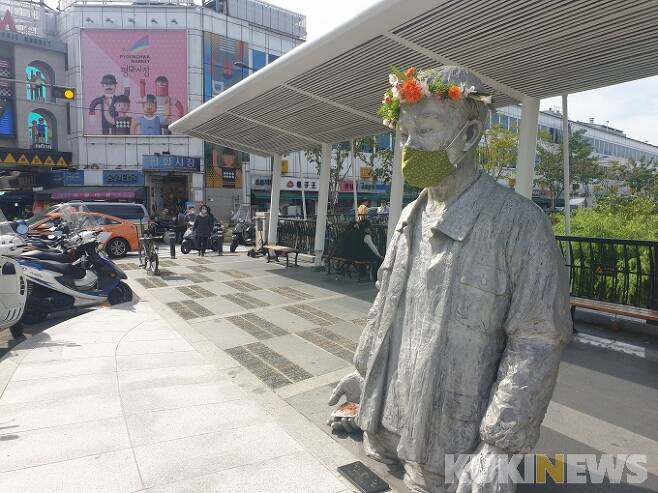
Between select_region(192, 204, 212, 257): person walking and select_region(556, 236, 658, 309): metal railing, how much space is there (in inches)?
437

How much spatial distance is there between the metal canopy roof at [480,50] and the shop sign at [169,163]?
21.4 m

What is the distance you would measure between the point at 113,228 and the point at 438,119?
47.5ft

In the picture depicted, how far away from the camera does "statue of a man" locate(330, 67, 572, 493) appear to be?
77.0 inches

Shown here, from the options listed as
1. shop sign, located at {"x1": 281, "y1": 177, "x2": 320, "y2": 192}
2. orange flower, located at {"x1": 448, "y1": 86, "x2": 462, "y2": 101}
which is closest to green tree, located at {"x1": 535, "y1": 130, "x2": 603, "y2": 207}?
shop sign, located at {"x1": 281, "y1": 177, "x2": 320, "y2": 192}

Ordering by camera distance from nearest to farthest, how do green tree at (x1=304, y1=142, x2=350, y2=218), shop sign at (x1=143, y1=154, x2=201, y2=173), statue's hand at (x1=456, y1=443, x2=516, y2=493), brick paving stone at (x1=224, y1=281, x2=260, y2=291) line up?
statue's hand at (x1=456, y1=443, x2=516, y2=493) < brick paving stone at (x1=224, y1=281, x2=260, y2=291) < green tree at (x1=304, y1=142, x2=350, y2=218) < shop sign at (x1=143, y1=154, x2=201, y2=173)

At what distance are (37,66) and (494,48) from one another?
32938 millimetres

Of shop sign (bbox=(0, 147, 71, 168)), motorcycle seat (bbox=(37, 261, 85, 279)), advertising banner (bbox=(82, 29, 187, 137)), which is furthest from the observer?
advertising banner (bbox=(82, 29, 187, 137))

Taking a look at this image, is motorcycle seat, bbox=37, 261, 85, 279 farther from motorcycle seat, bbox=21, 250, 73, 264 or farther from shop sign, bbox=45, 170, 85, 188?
shop sign, bbox=45, 170, 85, 188

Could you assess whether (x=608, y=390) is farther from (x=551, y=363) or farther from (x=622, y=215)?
(x=622, y=215)

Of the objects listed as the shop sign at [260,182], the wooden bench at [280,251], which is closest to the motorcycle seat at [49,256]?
the wooden bench at [280,251]

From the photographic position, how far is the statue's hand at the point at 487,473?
1895 millimetres

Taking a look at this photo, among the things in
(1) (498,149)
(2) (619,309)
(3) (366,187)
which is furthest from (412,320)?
(3) (366,187)

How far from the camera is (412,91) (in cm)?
214

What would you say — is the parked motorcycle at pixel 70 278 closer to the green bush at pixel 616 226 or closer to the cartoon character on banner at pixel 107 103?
the green bush at pixel 616 226
